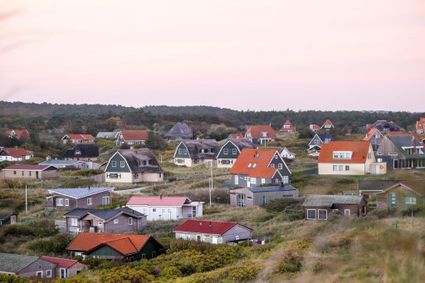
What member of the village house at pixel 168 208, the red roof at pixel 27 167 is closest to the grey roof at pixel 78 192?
the village house at pixel 168 208

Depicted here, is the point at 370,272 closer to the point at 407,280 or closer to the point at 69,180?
the point at 407,280

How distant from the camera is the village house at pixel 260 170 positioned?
995 inches

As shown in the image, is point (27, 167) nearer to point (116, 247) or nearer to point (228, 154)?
point (228, 154)

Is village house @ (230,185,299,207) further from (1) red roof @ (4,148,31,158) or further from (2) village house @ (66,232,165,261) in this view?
(1) red roof @ (4,148,31,158)

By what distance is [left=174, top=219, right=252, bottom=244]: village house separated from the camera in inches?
664

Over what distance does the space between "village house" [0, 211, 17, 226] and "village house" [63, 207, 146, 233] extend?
1.49 m

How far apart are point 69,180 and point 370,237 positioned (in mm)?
28787

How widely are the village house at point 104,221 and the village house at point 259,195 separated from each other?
4.17 meters

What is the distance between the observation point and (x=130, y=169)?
1153 inches

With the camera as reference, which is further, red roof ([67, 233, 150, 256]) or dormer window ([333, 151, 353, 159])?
dormer window ([333, 151, 353, 159])

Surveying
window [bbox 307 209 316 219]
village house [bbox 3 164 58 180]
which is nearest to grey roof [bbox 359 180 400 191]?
window [bbox 307 209 316 219]

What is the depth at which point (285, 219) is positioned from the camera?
1911cm

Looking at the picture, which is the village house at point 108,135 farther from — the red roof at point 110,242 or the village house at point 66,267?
the village house at point 66,267

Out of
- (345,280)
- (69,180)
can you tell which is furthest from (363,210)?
(345,280)
